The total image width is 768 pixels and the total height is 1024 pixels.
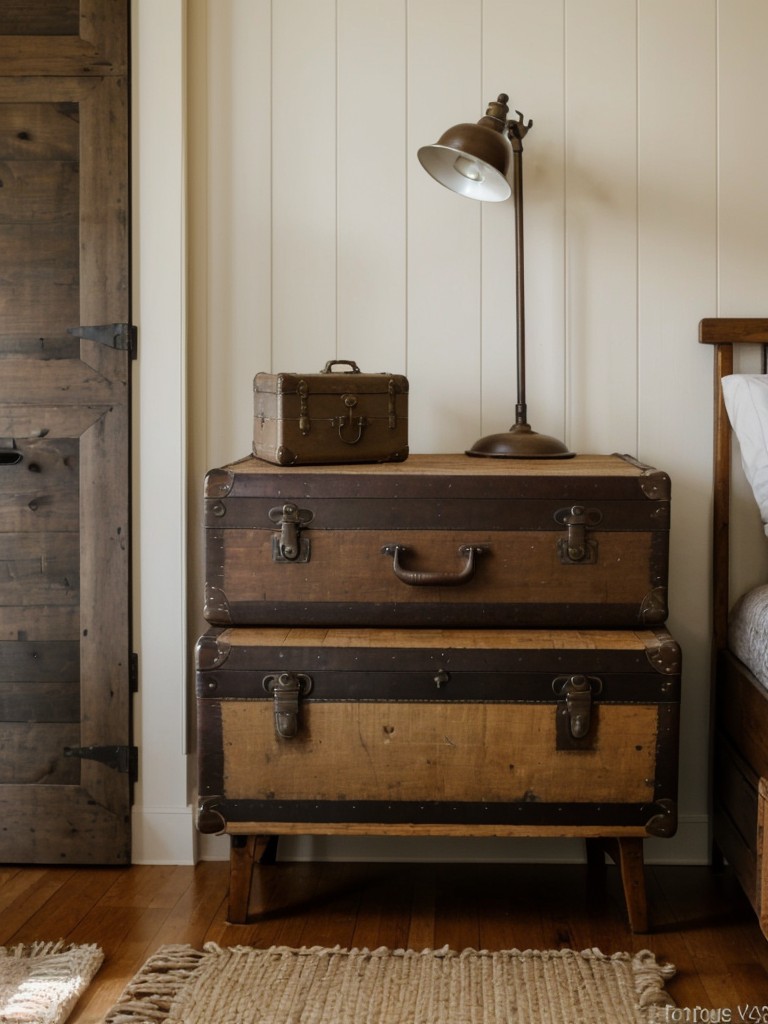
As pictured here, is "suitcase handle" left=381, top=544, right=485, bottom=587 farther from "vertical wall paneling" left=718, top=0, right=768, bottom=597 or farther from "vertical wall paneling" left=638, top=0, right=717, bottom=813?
"vertical wall paneling" left=718, top=0, right=768, bottom=597

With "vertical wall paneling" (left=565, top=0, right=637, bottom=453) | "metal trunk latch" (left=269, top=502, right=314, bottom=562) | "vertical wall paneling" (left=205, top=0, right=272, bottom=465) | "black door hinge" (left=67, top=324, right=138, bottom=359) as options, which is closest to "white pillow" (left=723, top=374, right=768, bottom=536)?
"vertical wall paneling" (left=565, top=0, right=637, bottom=453)

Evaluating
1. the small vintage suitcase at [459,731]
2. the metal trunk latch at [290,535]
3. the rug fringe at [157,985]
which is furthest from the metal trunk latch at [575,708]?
the rug fringe at [157,985]

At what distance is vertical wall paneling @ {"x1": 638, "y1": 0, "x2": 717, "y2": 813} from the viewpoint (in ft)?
7.54

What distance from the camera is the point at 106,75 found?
7.48 ft

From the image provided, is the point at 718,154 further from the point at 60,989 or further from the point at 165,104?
the point at 60,989

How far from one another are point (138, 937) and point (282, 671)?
1.96 ft

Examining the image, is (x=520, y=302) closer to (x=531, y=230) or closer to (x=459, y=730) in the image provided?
(x=531, y=230)

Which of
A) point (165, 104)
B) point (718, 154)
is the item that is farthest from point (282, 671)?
point (718, 154)

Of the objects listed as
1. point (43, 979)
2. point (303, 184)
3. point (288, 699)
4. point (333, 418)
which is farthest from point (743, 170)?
point (43, 979)

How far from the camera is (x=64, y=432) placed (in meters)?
2.34

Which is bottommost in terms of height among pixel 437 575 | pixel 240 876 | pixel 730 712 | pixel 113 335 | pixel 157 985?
pixel 157 985

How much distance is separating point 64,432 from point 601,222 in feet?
4.18

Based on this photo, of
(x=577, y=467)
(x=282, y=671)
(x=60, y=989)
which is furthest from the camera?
(x=577, y=467)

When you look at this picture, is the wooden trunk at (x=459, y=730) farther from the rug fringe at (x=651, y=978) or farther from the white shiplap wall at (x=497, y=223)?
the white shiplap wall at (x=497, y=223)
